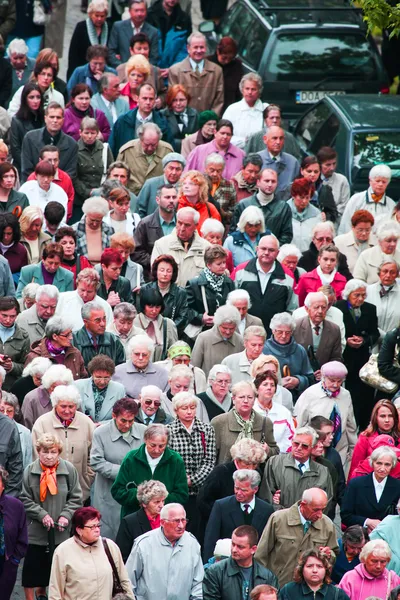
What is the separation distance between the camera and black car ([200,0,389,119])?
895 inches

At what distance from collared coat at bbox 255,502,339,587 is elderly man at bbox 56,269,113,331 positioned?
342 centimetres

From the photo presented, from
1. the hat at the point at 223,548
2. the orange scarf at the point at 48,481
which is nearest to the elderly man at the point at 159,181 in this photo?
the orange scarf at the point at 48,481

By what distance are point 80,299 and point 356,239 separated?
3.91m

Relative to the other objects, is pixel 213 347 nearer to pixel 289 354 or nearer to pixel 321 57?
pixel 289 354

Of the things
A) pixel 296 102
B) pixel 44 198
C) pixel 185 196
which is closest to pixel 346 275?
pixel 185 196

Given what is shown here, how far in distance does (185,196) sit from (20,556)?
5.80m

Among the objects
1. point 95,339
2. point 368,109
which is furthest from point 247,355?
point 368,109

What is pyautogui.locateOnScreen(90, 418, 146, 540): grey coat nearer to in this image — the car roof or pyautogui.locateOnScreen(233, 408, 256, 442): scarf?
pyautogui.locateOnScreen(233, 408, 256, 442): scarf

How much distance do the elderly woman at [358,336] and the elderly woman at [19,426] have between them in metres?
4.07

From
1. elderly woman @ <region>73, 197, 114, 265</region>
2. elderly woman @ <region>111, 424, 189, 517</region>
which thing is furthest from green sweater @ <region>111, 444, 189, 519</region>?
elderly woman @ <region>73, 197, 114, 265</region>

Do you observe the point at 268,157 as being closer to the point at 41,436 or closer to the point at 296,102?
the point at 296,102

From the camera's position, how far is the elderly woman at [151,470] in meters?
13.9

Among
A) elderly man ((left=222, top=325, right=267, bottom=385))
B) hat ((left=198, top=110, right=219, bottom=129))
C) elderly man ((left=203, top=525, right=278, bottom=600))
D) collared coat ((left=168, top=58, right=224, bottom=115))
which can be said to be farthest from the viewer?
collared coat ((left=168, top=58, right=224, bottom=115))

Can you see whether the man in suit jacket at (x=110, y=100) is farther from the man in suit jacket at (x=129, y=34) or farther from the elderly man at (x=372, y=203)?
the elderly man at (x=372, y=203)
